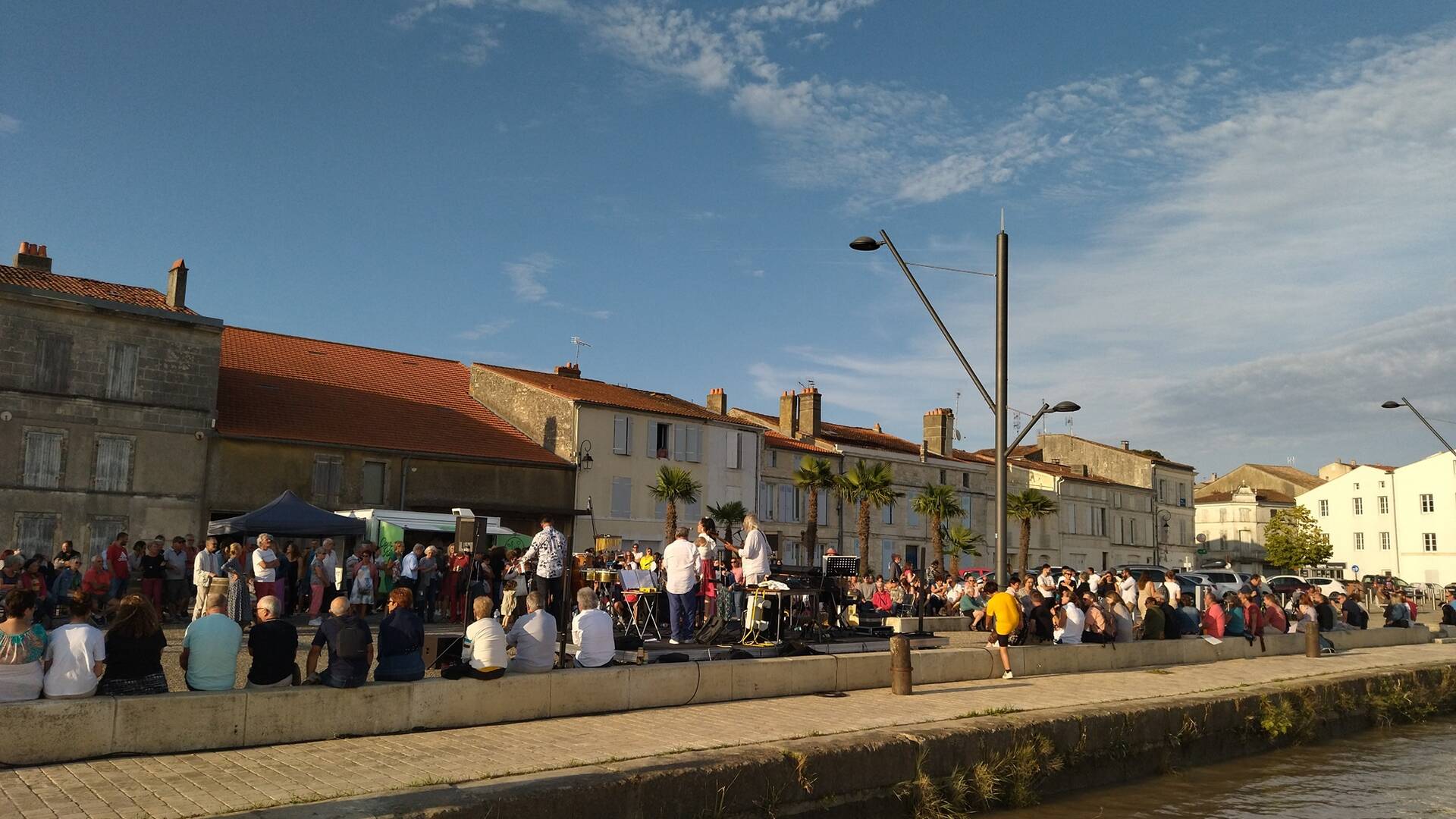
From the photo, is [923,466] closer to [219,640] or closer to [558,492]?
[558,492]

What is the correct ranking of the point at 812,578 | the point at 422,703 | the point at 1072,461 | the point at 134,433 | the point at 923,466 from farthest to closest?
the point at 1072,461 → the point at 923,466 → the point at 134,433 → the point at 812,578 → the point at 422,703

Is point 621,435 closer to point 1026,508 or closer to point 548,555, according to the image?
point 1026,508

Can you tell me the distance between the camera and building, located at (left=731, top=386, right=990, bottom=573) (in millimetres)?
45419

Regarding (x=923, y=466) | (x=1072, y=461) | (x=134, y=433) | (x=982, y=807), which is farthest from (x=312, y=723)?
(x=1072, y=461)

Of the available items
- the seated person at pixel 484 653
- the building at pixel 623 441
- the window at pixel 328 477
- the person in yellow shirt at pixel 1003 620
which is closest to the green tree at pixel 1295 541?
the building at pixel 623 441

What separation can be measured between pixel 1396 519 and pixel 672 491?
49114mm

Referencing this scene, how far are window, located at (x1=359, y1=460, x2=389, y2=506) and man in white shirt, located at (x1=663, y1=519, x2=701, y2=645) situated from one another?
2149cm

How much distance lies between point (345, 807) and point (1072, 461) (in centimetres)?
6696

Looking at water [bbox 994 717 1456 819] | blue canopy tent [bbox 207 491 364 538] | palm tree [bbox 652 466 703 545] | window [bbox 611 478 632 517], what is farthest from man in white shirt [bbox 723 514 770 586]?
window [bbox 611 478 632 517]

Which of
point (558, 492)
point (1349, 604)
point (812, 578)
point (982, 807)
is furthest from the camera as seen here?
point (558, 492)

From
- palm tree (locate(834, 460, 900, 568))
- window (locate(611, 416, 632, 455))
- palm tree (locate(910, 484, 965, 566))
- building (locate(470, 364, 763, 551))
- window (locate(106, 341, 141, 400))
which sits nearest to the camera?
window (locate(106, 341, 141, 400))

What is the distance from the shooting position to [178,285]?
31.5m

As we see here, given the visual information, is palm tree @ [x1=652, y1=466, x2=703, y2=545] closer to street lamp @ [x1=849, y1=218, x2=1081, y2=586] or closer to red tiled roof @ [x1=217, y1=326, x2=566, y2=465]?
red tiled roof @ [x1=217, y1=326, x2=566, y2=465]

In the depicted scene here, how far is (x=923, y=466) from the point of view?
2009 inches
